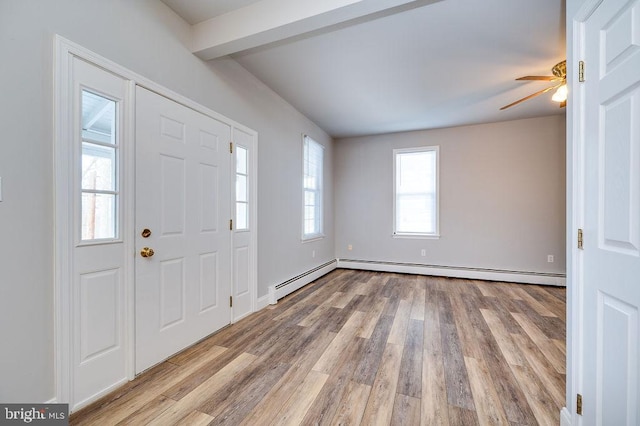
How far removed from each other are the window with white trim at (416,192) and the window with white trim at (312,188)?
4.86 ft

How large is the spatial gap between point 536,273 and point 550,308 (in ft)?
4.51

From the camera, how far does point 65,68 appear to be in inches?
59.0

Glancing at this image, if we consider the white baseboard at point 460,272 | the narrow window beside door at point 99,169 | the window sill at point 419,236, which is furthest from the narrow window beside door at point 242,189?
the window sill at point 419,236

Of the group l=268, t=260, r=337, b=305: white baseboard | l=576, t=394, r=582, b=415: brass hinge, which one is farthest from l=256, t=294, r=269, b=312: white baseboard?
l=576, t=394, r=582, b=415: brass hinge

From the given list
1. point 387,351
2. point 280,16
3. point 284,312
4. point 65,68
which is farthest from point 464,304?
point 65,68

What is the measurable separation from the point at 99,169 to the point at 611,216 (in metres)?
2.66

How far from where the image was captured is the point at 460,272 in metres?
4.80

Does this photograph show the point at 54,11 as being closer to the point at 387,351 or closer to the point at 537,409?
the point at 387,351

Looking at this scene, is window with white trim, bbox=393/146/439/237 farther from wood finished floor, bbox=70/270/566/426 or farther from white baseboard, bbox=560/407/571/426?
white baseboard, bbox=560/407/571/426

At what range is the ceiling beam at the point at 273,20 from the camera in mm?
1844

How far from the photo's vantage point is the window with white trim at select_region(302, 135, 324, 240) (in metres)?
4.49

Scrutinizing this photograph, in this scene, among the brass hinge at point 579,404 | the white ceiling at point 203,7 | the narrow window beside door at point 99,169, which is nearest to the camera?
the brass hinge at point 579,404

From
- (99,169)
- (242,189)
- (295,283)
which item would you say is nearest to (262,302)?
(295,283)

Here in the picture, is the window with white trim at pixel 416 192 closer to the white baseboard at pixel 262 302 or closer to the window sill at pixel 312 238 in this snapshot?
the window sill at pixel 312 238
